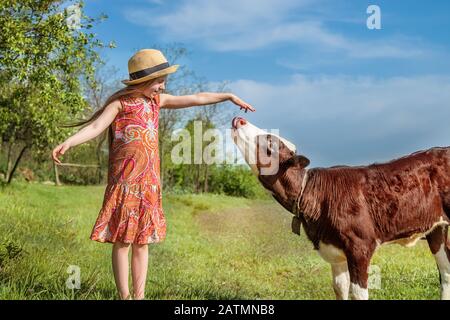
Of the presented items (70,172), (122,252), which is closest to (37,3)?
(122,252)

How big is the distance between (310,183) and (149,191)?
54.7 inches

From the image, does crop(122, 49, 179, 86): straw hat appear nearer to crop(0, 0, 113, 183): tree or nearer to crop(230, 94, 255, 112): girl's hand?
crop(230, 94, 255, 112): girl's hand

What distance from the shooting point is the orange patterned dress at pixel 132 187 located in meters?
4.81

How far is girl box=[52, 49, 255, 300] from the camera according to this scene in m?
4.82

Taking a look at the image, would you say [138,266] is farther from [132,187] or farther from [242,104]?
[242,104]

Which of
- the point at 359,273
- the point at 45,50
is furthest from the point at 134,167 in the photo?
the point at 45,50

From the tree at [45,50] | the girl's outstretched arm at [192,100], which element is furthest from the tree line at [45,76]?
the girl's outstretched arm at [192,100]

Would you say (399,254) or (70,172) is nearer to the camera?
(399,254)

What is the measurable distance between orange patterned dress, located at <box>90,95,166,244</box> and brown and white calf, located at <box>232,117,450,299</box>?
30.8 inches

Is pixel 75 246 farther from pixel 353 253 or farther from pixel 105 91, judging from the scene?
pixel 105 91

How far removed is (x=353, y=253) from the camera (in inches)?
185

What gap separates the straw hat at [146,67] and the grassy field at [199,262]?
2060 millimetres

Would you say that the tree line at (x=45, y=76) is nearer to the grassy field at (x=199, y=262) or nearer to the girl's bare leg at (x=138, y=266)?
Result: the grassy field at (x=199, y=262)

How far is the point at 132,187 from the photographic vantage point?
4.82 m
